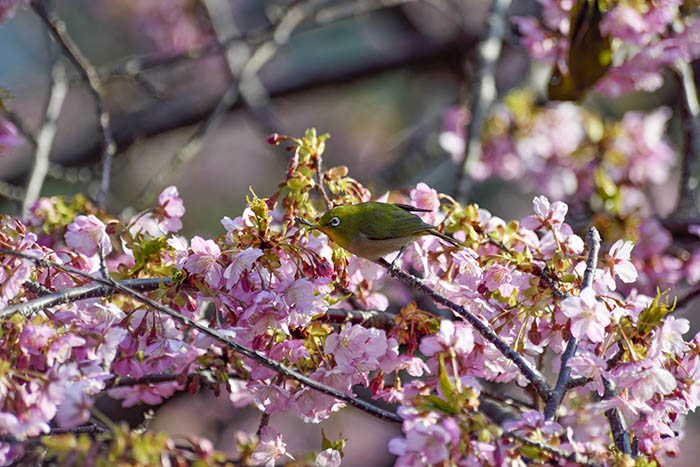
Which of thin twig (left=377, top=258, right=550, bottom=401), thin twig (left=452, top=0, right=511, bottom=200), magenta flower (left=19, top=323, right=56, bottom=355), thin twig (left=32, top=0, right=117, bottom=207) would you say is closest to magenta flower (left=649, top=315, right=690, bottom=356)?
thin twig (left=377, top=258, right=550, bottom=401)

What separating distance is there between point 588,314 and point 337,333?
0.62 m

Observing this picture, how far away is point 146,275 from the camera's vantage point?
1933 millimetres

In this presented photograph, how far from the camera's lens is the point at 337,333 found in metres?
1.84

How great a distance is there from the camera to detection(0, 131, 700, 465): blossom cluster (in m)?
1.48

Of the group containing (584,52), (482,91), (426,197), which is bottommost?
(426,197)

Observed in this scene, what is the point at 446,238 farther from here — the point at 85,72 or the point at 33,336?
the point at 85,72

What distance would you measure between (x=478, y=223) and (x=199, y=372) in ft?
2.88

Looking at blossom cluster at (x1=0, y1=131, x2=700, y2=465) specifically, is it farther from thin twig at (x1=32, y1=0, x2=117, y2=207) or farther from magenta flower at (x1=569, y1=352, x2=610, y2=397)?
thin twig at (x1=32, y1=0, x2=117, y2=207)

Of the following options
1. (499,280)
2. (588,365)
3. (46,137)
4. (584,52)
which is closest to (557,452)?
(588,365)

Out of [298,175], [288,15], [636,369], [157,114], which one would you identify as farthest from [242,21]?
[636,369]

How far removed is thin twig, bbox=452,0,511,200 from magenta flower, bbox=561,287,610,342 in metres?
1.94

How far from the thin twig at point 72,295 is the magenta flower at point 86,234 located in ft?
0.70

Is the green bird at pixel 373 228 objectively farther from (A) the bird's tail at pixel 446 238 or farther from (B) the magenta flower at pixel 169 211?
(B) the magenta flower at pixel 169 211

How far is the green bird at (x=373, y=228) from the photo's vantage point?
6.33ft
